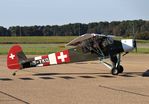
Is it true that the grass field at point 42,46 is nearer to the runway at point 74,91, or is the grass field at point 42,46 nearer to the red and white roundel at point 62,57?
the red and white roundel at point 62,57

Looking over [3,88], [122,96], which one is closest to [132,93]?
[122,96]

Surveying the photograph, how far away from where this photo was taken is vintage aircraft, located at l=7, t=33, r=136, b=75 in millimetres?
22016

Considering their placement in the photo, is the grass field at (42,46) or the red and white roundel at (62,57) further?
the grass field at (42,46)

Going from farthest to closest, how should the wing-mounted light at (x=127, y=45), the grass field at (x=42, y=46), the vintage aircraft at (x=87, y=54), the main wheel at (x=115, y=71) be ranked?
1. the grass field at (x=42, y=46)
2. the vintage aircraft at (x=87, y=54)
3. the wing-mounted light at (x=127, y=45)
4. the main wheel at (x=115, y=71)

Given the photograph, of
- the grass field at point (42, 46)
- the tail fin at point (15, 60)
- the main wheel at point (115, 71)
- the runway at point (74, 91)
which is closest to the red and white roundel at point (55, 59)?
the tail fin at point (15, 60)

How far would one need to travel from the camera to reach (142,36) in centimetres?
10844

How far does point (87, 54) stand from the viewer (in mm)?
22438

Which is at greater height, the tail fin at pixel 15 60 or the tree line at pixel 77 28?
the tree line at pixel 77 28

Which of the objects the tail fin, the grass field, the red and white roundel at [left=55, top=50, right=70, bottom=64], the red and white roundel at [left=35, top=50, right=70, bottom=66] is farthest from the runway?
the grass field

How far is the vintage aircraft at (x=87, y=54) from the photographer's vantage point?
22.0 metres

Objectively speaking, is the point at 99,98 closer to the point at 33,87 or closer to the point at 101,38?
the point at 33,87

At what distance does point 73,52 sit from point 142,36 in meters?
88.1

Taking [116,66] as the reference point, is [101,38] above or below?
above

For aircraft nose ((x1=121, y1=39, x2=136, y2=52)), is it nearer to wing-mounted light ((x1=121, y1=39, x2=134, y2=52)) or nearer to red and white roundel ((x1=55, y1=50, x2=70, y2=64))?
wing-mounted light ((x1=121, y1=39, x2=134, y2=52))
